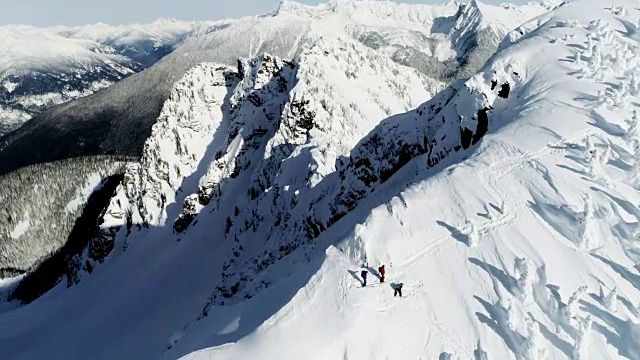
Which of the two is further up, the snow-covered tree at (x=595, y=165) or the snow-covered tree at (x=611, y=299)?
the snow-covered tree at (x=595, y=165)

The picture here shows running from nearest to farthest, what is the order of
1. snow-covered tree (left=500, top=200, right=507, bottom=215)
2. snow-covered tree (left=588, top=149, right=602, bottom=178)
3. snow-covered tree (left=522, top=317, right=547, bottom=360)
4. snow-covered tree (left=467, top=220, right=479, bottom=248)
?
snow-covered tree (left=522, top=317, right=547, bottom=360), snow-covered tree (left=467, top=220, right=479, bottom=248), snow-covered tree (left=500, top=200, right=507, bottom=215), snow-covered tree (left=588, top=149, right=602, bottom=178)

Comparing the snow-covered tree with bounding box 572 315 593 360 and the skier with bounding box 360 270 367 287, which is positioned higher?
the skier with bounding box 360 270 367 287

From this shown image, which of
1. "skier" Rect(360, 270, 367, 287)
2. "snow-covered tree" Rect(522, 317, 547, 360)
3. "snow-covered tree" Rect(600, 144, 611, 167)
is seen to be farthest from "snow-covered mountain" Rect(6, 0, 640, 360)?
"skier" Rect(360, 270, 367, 287)

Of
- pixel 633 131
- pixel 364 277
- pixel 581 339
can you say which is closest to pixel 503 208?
pixel 581 339

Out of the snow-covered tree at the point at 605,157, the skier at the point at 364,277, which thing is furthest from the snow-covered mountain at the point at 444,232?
the skier at the point at 364,277

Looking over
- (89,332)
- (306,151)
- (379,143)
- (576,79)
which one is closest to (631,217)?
(576,79)

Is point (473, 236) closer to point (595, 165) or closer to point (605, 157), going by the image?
point (595, 165)

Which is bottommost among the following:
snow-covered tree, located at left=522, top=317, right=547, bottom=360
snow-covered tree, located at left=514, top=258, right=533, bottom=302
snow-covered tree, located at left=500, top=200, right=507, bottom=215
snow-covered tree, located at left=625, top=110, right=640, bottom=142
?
snow-covered tree, located at left=522, top=317, right=547, bottom=360

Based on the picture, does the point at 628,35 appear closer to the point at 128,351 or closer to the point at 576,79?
the point at 576,79

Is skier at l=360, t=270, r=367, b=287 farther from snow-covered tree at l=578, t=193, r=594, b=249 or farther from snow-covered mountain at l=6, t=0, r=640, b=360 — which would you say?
snow-covered tree at l=578, t=193, r=594, b=249

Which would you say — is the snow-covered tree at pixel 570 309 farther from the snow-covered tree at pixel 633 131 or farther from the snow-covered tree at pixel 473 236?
the snow-covered tree at pixel 633 131
